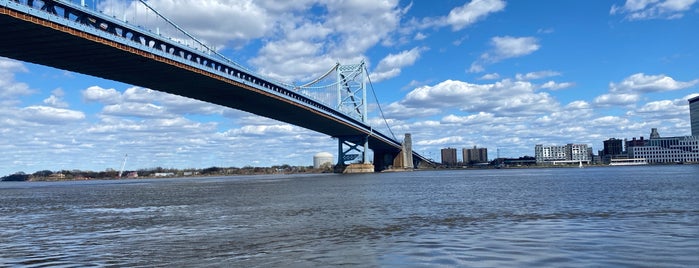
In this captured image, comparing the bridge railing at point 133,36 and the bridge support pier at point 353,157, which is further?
the bridge support pier at point 353,157

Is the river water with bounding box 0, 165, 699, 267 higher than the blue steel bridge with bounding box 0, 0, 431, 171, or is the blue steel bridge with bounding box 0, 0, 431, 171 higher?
the blue steel bridge with bounding box 0, 0, 431, 171

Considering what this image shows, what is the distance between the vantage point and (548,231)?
14.1 metres

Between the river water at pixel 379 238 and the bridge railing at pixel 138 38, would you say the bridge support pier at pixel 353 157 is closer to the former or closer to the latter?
the bridge railing at pixel 138 38

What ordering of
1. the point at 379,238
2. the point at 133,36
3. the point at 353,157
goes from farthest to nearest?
1. the point at 353,157
2. the point at 133,36
3. the point at 379,238

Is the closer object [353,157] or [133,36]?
[133,36]

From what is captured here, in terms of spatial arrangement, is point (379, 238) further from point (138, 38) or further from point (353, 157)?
point (353, 157)

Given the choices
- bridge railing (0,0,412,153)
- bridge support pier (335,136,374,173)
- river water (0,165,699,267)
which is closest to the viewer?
river water (0,165,699,267)

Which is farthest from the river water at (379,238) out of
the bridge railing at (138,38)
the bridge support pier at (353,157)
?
the bridge support pier at (353,157)

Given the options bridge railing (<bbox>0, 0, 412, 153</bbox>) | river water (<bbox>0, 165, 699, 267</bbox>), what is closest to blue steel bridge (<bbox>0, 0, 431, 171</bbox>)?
bridge railing (<bbox>0, 0, 412, 153</bbox>)

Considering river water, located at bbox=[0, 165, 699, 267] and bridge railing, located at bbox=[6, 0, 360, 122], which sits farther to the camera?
bridge railing, located at bbox=[6, 0, 360, 122]

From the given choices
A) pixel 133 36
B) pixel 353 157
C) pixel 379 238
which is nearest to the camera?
pixel 379 238

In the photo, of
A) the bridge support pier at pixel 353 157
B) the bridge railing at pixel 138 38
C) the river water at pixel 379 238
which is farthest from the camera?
the bridge support pier at pixel 353 157

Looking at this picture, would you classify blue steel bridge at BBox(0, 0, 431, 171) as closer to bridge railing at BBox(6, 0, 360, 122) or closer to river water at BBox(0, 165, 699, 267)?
bridge railing at BBox(6, 0, 360, 122)

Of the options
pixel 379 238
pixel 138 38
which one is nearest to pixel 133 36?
pixel 138 38
